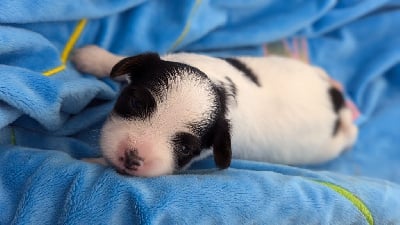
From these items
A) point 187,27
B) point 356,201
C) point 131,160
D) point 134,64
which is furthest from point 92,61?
point 356,201

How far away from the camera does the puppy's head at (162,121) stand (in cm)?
174

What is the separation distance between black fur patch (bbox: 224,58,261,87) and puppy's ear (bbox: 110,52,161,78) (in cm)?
47

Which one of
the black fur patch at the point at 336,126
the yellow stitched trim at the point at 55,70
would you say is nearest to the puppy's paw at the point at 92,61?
the yellow stitched trim at the point at 55,70

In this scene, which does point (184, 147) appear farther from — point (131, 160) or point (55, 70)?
point (55, 70)

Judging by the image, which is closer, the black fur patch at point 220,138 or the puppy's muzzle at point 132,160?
the puppy's muzzle at point 132,160

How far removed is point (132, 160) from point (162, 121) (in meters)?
0.16

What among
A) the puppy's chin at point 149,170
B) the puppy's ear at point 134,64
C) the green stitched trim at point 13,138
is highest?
the puppy's ear at point 134,64

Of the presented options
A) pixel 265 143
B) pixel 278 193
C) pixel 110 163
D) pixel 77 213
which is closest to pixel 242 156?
pixel 265 143

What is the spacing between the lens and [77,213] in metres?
1.55

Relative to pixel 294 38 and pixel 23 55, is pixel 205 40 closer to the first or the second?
pixel 294 38

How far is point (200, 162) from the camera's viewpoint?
2.13m

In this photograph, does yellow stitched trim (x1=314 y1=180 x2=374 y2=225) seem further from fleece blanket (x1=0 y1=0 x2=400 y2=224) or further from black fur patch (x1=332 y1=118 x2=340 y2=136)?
black fur patch (x1=332 y1=118 x2=340 y2=136)

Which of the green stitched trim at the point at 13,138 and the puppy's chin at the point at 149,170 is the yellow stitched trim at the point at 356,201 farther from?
the green stitched trim at the point at 13,138

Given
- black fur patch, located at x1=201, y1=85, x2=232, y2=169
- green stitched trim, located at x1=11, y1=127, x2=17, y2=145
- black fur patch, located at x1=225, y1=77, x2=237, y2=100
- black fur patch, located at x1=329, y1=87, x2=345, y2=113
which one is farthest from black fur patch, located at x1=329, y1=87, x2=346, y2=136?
green stitched trim, located at x1=11, y1=127, x2=17, y2=145
